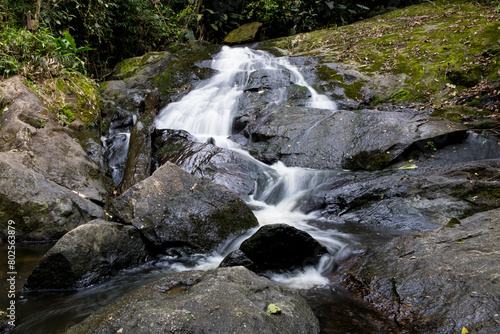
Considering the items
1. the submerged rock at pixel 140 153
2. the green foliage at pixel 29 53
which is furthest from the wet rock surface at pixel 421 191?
the green foliage at pixel 29 53

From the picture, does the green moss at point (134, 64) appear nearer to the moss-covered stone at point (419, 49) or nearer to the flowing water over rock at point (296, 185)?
the flowing water over rock at point (296, 185)

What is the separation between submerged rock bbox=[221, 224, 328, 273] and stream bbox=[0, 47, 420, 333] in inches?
6.0

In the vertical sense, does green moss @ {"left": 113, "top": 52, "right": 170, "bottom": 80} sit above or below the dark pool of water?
above

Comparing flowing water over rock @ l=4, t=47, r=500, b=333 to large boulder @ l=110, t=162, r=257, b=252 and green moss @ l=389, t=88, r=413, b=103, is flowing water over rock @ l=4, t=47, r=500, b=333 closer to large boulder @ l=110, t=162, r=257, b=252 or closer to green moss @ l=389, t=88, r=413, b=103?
large boulder @ l=110, t=162, r=257, b=252

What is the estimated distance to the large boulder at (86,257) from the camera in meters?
3.53

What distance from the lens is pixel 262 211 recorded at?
619 cm

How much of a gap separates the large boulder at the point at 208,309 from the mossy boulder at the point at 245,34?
14978 millimetres

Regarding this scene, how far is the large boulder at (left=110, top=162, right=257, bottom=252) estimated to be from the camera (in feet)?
15.0

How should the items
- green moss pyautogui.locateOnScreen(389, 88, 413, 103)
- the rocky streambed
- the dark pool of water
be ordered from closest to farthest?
the rocky streambed < the dark pool of water < green moss pyautogui.locateOnScreen(389, 88, 413, 103)

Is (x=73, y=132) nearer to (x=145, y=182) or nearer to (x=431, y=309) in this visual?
(x=145, y=182)

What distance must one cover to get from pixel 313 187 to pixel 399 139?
226cm

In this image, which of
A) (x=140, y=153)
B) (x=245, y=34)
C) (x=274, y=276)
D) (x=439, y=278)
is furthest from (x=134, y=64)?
(x=439, y=278)

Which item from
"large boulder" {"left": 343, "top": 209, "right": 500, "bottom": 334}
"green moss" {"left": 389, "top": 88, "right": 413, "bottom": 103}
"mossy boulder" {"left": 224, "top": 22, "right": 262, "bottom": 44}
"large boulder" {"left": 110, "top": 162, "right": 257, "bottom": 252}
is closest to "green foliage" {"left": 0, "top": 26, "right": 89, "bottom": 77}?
"large boulder" {"left": 110, "top": 162, "right": 257, "bottom": 252}

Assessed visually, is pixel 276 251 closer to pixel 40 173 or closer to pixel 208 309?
pixel 208 309
